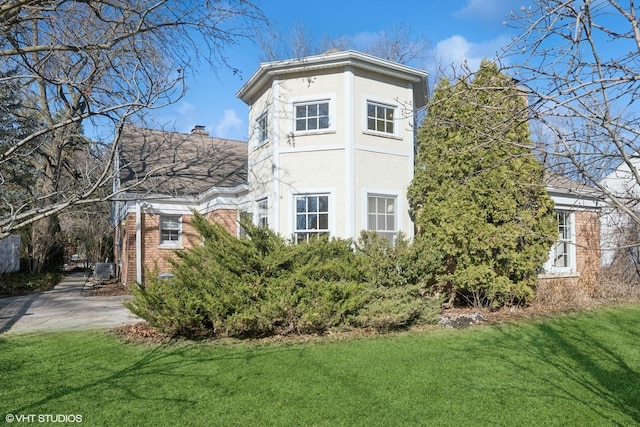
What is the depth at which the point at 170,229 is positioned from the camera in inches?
648

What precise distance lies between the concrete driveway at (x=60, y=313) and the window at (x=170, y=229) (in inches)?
102

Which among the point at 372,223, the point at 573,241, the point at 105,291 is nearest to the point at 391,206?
the point at 372,223

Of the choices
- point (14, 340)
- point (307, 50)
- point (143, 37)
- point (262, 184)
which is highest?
point (307, 50)

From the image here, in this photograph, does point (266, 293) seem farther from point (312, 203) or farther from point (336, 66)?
point (336, 66)

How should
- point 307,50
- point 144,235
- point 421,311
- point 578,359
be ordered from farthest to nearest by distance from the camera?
point 307,50, point 144,235, point 421,311, point 578,359


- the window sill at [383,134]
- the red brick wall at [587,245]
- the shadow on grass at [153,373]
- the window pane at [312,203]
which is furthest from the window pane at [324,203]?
the red brick wall at [587,245]

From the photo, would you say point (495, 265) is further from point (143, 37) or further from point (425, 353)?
point (143, 37)

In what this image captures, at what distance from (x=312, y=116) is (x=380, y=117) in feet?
5.76

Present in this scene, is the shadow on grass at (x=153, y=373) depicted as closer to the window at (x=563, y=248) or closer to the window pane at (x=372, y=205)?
the window pane at (x=372, y=205)

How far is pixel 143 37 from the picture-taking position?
9.36 m

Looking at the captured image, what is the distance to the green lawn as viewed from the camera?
4566 mm

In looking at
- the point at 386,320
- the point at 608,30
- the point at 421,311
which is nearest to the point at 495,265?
the point at 421,311

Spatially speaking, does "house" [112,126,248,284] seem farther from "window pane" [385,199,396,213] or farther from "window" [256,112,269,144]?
"window pane" [385,199,396,213]

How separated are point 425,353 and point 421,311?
1.99m
